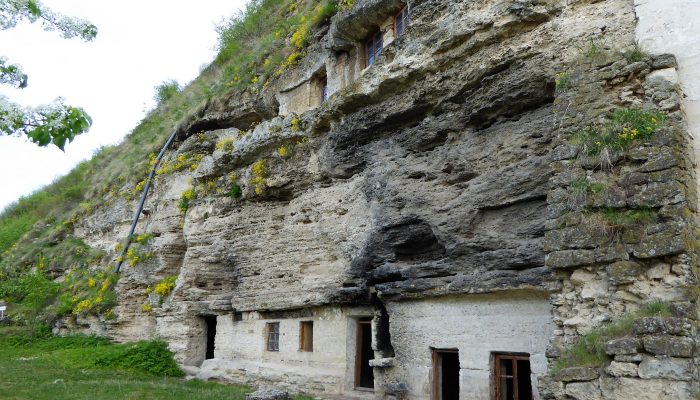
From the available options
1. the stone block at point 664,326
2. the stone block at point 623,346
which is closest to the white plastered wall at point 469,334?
the stone block at point 623,346

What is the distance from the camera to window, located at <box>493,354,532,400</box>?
8.95 m

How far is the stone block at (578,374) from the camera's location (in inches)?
219

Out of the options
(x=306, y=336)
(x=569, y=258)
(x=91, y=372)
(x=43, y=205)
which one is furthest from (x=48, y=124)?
(x=43, y=205)

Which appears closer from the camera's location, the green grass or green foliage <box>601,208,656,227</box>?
green foliage <box>601,208,656,227</box>

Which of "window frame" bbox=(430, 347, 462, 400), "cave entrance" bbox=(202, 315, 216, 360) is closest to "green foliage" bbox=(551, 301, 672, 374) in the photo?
"window frame" bbox=(430, 347, 462, 400)

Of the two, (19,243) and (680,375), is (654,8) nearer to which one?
(680,375)

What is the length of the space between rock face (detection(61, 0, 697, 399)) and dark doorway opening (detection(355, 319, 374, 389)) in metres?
0.03

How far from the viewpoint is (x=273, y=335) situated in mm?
13992

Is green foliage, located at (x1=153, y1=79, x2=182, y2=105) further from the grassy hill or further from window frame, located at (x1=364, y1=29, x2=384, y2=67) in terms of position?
window frame, located at (x1=364, y1=29, x2=384, y2=67)

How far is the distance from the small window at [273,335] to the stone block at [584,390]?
914 cm

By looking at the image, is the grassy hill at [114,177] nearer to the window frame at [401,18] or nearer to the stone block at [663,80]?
the window frame at [401,18]

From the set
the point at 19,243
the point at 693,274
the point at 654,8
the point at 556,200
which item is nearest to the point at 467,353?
the point at 556,200

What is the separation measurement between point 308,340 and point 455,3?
812cm

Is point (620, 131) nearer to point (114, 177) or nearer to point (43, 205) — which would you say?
point (114, 177)
